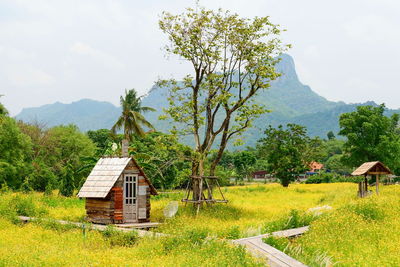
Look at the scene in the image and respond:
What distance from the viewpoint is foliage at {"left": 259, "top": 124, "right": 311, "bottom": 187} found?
56.1m

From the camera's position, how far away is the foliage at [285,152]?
5606 centimetres

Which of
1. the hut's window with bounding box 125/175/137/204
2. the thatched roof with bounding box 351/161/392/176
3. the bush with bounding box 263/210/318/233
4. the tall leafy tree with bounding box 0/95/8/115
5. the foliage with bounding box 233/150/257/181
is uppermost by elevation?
the tall leafy tree with bounding box 0/95/8/115

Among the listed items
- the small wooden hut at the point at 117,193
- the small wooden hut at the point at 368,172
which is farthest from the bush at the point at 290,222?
the small wooden hut at the point at 368,172

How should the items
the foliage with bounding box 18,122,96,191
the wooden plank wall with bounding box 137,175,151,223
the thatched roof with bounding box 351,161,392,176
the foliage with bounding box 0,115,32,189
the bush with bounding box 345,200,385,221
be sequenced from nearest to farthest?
1. the bush with bounding box 345,200,385,221
2. the wooden plank wall with bounding box 137,175,151,223
3. the thatched roof with bounding box 351,161,392,176
4. the foliage with bounding box 0,115,32,189
5. the foliage with bounding box 18,122,96,191

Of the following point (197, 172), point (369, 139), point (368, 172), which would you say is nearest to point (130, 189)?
point (197, 172)

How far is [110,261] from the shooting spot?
12523mm

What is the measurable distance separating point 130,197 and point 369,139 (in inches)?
1422

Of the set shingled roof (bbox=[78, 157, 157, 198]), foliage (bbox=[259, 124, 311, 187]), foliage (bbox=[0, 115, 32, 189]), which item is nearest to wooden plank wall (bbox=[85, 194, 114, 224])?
shingled roof (bbox=[78, 157, 157, 198])

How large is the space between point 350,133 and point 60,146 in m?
36.8

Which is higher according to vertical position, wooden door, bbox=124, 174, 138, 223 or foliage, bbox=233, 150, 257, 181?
foliage, bbox=233, 150, 257, 181

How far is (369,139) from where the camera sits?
51250mm

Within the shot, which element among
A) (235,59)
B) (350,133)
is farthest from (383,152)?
(235,59)

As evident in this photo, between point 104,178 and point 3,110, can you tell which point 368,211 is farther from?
point 3,110

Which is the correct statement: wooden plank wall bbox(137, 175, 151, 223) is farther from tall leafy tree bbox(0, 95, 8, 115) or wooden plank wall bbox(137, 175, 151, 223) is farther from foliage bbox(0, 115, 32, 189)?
tall leafy tree bbox(0, 95, 8, 115)
